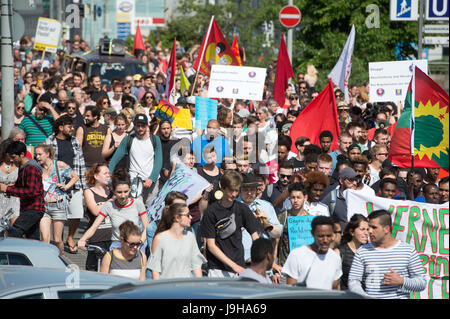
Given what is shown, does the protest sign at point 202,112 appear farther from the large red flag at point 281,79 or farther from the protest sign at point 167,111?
the large red flag at point 281,79

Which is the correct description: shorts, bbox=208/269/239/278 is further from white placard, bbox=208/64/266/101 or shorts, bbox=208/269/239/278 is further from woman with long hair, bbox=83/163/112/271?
white placard, bbox=208/64/266/101

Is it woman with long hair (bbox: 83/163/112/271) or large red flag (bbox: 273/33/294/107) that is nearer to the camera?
woman with long hair (bbox: 83/163/112/271)

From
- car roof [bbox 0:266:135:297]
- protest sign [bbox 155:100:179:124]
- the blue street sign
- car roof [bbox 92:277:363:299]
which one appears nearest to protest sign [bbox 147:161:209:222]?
car roof [bbox 0:266:135:297]

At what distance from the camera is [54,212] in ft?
36.7

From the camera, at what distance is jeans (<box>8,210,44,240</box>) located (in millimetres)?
9922

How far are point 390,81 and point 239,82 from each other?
2.48 m

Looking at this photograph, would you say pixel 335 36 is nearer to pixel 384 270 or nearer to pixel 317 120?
pixel 317 120

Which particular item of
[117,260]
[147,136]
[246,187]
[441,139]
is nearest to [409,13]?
[147,136]

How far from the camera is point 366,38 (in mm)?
27344

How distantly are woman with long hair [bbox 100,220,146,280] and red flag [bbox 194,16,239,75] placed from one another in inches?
381

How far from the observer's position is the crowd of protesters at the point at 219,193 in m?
7.02

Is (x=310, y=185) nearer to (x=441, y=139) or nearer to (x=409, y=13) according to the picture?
(x=441, y=139)

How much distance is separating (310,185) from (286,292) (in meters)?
4.57

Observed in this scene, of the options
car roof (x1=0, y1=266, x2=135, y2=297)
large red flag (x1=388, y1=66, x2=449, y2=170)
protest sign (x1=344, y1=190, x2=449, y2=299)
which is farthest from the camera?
large red flag (x1=388, y1=66, x2=449, y2=170)
